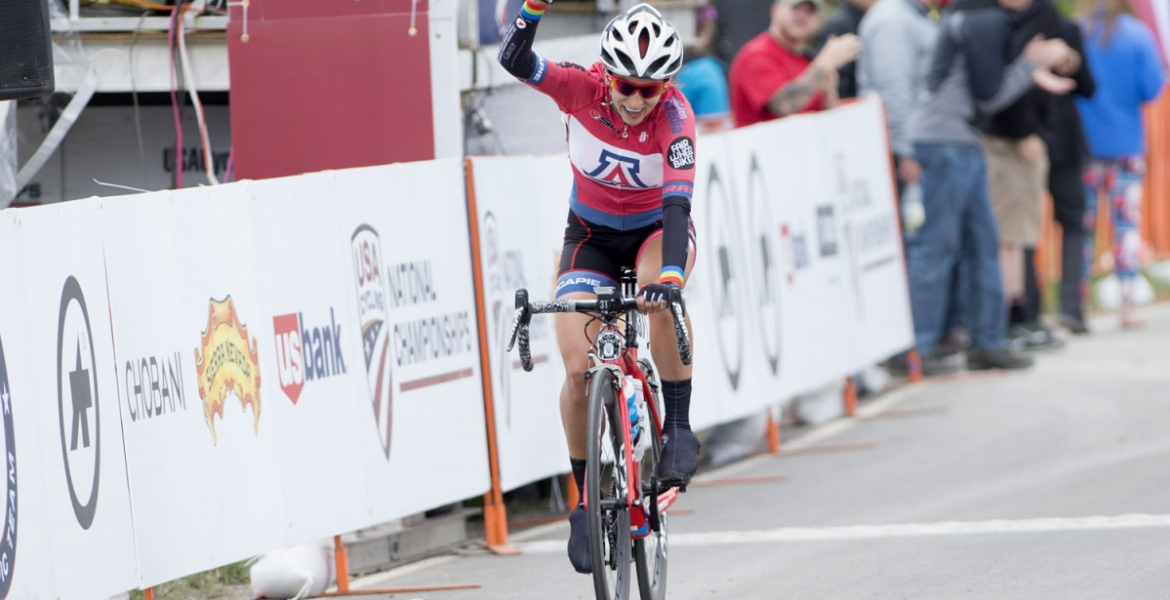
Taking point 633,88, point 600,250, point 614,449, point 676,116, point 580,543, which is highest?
point 633,88

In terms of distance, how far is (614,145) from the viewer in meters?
6.52

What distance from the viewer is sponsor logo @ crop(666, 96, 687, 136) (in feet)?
20.9

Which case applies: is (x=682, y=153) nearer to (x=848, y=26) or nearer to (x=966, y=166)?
(x=966, y=166)

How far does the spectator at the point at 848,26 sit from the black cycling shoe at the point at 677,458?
7339 mm

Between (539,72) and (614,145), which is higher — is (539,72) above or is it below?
above

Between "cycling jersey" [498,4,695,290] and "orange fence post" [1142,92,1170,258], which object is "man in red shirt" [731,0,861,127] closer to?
"cycling jersey" [498,4,695,290]

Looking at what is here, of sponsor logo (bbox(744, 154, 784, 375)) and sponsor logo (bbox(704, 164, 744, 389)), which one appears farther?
sponsor logo (bbox(744, 154, 784, 375))

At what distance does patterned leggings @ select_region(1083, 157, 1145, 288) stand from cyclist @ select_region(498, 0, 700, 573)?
917 cm

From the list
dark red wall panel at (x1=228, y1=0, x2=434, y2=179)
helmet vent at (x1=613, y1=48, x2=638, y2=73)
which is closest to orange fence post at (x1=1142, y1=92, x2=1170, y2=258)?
dark red wall panel at (x1=228, y1=0, x2=434, y2=179)

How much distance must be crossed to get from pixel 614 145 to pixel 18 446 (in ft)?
7.94

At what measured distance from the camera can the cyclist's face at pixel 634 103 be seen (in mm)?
6277

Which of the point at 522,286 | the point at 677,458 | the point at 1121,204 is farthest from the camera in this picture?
the point at 1121,204

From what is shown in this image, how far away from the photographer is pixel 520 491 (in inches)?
371

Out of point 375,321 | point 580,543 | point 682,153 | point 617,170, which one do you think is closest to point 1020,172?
point 375,321
